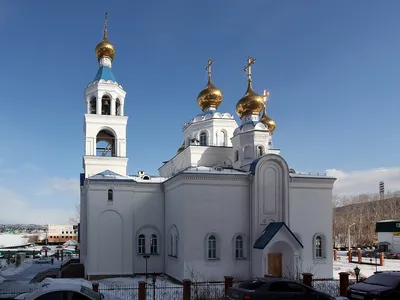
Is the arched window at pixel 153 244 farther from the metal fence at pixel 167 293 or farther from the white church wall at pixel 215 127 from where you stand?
the white church wall at pixel 215 127

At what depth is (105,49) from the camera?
26438 millimetres

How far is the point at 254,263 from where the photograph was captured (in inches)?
808

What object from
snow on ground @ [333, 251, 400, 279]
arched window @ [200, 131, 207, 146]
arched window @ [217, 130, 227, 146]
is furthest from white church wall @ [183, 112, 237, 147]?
snow on ground @ [333, 251, 400, 279]

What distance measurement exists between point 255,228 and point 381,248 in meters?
21.5

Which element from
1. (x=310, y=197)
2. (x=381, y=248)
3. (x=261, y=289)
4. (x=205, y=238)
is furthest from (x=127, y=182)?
(x=381, y=248)

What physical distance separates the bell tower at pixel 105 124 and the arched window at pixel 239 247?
767 cm

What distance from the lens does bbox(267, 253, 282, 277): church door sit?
2028 centimetres

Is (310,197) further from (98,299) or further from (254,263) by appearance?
(98,299)

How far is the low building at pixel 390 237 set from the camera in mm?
37125

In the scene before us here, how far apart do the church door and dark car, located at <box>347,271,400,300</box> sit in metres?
7.04

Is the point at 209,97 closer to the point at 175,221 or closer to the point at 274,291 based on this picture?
the point at 175,221

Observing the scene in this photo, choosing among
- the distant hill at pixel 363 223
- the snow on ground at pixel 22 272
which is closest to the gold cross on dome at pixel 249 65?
the snow on ground at pixel 22 272

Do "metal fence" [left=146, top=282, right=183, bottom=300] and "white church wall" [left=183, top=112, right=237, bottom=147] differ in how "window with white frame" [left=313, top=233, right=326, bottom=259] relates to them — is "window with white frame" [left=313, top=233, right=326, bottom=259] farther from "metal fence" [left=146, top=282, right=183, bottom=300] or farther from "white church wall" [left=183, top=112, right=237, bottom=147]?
"white church wall" [left=183, top=112, right=237, bottom=147]

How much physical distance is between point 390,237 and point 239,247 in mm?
22109
